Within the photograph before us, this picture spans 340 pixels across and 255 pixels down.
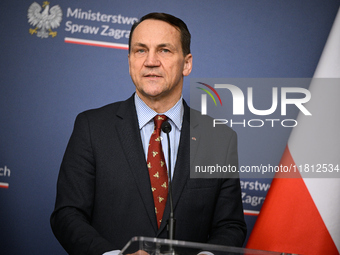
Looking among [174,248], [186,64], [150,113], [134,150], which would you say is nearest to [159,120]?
[150,113]

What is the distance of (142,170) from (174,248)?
729 mm

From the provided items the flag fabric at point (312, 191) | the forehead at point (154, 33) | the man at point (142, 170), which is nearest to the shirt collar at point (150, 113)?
the man at point (142, 170)

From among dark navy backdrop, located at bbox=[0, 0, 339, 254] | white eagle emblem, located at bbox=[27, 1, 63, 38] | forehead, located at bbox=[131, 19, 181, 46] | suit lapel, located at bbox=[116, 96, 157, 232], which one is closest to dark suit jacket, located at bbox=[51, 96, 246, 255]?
suit lapel, located at bbox=[116, 96, 157, 232]

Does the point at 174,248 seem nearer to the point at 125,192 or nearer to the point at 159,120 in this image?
→ the point at 125,192

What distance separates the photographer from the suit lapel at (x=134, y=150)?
177cm

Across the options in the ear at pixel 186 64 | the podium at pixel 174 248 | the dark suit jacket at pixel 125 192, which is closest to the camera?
the podium at pixel 174 248

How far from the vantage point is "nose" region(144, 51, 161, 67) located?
75.0 inches

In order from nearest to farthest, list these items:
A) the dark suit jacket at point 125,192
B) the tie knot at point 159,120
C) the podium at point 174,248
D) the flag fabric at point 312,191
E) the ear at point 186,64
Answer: the podium at point 174,248
the dark suit jacket at point 125,192
the tie knot at point 159,120
the ear at point 186,64
the flag fabric at point 312,191

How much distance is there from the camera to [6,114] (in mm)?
2834

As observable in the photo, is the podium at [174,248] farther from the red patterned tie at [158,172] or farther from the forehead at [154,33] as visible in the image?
the forehead at [154,33]

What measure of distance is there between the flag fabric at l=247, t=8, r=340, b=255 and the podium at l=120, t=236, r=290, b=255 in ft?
4.38

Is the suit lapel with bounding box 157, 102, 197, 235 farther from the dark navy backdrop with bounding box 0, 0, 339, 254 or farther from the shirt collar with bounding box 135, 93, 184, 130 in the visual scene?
the dark navy backdrop with bounding box 0, 0, 339, 254

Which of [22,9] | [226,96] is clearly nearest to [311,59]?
[226,96]

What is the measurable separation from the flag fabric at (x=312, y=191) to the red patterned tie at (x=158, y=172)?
90cm
